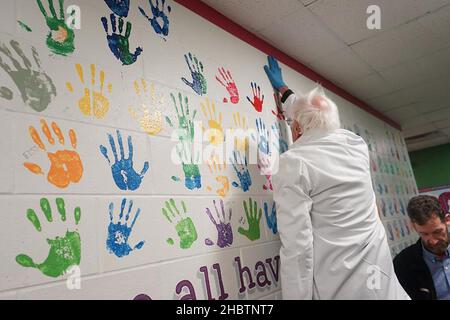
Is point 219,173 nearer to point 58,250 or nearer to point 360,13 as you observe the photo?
point 58,250

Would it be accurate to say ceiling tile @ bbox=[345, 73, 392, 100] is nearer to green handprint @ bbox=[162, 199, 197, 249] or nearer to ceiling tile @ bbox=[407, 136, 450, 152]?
green handprint @ bbox=[162, 199, 197, 249]

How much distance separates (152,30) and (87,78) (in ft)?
1.37

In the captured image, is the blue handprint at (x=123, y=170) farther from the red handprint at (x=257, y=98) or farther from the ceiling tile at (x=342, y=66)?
the ceiling tile at (x=342, y=66)

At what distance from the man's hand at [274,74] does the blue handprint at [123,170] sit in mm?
1133

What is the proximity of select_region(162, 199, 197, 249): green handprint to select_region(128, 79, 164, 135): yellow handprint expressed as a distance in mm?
285

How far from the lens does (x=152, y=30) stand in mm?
1332

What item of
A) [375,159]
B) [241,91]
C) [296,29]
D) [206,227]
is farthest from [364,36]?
[206,227]

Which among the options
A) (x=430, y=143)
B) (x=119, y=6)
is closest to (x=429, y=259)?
(x=119, y=6)

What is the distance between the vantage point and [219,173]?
1.41m

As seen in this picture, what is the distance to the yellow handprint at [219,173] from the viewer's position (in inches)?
54.3

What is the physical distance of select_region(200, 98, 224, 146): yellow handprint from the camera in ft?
4.70

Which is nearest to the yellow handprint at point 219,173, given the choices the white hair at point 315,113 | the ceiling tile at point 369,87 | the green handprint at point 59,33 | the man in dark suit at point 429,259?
the white hair at point 315,113

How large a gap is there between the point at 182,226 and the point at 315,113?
79cm

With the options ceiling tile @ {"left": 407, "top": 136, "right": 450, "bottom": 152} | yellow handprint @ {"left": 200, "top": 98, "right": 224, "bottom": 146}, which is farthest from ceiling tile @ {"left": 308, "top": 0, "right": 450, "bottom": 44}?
ceiling tile @ {"left": 407, "top": 136, "right": 450, "bottom": 152}
